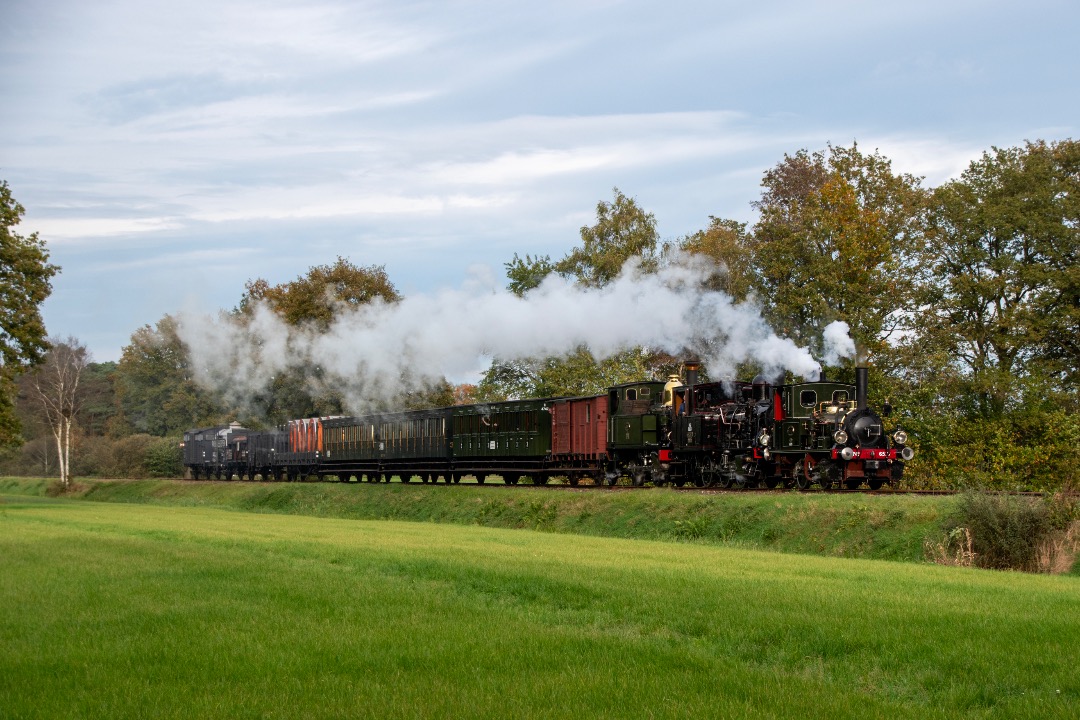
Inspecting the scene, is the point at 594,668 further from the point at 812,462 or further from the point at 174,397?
the point at 174,397

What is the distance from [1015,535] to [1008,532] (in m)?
0.14

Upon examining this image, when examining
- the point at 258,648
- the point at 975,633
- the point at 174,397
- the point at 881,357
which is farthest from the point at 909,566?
the point at 174,397

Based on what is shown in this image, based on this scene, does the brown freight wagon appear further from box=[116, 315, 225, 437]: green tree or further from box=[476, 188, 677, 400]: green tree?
box=[116, 315, 225, 437]: green tree

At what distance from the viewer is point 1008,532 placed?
21.0 meters

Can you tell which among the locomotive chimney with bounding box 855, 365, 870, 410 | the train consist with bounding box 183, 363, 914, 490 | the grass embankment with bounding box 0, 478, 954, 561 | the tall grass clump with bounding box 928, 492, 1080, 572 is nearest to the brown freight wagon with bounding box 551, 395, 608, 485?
the train consist with bounding box 183, 363, 914, 490

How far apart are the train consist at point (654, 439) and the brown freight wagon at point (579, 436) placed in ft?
0.16

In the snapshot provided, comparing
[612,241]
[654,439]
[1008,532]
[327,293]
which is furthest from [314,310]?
[1008,532]

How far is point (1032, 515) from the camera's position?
827 inches

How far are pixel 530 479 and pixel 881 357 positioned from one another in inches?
641

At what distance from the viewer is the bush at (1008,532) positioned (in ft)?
68.8

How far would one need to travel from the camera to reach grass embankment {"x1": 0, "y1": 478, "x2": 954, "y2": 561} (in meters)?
23.4

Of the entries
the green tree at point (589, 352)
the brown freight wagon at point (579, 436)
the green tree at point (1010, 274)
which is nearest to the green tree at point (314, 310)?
the green tree at point (589, 352)

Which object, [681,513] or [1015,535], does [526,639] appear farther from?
[681,513]

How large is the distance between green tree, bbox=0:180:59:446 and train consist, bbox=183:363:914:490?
1515 cm
